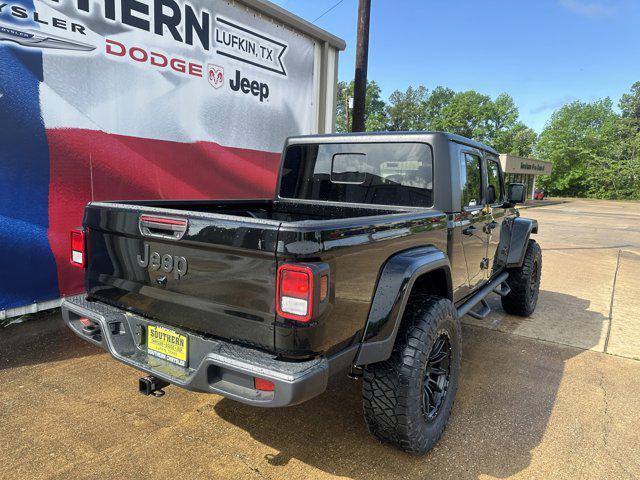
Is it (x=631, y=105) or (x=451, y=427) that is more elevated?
(x=631, y=105)

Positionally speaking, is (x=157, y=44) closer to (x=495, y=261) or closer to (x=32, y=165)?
(x=32, y=165)

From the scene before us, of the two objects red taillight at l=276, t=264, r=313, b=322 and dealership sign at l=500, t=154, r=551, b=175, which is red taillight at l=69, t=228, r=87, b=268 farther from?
dealership sign at l=500, t=154, r=551, b=175

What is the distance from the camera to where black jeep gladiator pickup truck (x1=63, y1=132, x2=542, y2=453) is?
73.9 inches

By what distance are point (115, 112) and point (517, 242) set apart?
183 inches

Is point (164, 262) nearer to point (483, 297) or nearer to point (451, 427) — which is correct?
point (451, 427)

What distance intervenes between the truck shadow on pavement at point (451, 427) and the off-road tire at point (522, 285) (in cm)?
120

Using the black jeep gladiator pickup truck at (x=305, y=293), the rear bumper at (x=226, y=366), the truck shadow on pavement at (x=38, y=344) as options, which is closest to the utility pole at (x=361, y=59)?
the black jeep gladiator pickup truck at (x=305, y=293)

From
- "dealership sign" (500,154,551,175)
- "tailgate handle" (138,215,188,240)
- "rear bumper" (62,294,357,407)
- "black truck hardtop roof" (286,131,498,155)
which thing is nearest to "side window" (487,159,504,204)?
"black truck hardtop roof" (286,131,498,155)

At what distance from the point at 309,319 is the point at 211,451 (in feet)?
4.04

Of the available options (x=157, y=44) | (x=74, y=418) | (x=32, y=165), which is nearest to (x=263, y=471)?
(x=74, y=418)

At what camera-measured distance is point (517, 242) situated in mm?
4723

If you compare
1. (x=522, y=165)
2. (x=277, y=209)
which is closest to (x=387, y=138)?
(x=277, y=209)

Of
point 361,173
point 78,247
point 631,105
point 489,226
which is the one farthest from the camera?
point 631,105

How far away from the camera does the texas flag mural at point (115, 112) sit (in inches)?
165
